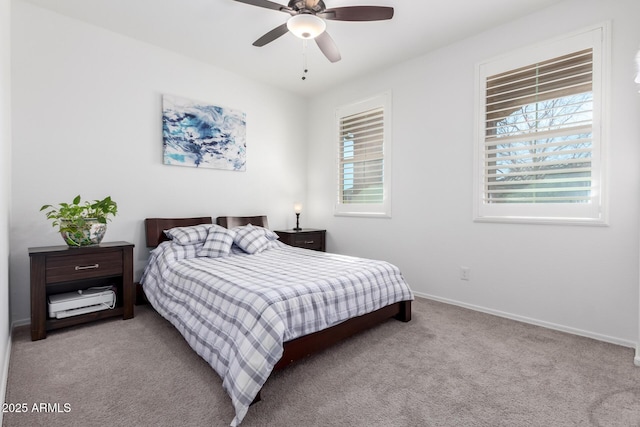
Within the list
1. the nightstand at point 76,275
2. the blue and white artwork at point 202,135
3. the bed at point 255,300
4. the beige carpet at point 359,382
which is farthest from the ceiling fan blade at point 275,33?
the beige carpet at point 359,382

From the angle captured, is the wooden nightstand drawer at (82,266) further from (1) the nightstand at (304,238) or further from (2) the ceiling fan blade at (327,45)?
(2) the ceiling fan blade at (327,45)

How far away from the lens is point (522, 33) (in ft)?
9.41

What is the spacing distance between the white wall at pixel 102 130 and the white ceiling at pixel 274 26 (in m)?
0.22

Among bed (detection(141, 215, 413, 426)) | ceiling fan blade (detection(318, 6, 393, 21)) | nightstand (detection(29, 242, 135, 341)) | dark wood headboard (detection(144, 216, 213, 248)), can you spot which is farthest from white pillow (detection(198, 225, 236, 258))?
ceiling fan blade (detection(318, 6, 393, 21))

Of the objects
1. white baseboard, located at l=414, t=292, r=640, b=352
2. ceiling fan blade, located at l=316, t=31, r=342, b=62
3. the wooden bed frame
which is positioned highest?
ceiling fan blade, located at l=316, t=31, r=342, b=62

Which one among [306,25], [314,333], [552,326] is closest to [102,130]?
[306,25]

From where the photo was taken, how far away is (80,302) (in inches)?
A: 104

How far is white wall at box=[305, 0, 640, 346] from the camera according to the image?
2.38 meters

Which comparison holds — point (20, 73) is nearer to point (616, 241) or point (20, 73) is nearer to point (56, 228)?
point (56, 228)

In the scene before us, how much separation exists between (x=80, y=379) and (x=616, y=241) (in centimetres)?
377

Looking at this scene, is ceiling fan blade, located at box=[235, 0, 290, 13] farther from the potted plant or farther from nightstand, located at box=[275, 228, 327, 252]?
nightstand, located at box=[275, 228, 327, 252]

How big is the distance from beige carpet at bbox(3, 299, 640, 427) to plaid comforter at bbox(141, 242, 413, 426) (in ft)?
0.62

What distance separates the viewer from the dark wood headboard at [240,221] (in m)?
3.92

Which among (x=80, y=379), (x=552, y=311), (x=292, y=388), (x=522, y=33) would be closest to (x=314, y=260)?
(x=292, y=388)
